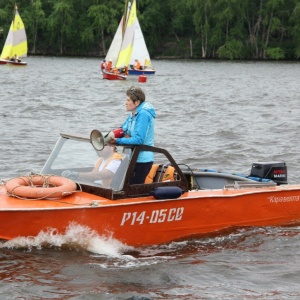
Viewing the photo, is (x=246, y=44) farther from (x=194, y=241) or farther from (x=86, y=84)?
(x=194, y=241)

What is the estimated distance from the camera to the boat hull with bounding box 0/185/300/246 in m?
8.94

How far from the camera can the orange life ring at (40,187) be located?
917cm

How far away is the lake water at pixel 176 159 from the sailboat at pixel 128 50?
406cm

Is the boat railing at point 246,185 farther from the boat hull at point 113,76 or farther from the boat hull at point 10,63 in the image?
the boat hull at point 10,63

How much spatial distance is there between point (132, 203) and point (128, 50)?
42.3 meters

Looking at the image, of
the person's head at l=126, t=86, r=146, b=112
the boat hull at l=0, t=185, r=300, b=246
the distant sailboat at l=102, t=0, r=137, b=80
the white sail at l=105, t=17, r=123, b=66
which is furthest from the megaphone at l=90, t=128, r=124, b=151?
the white sail at l=105, t=17, r=123, b=66

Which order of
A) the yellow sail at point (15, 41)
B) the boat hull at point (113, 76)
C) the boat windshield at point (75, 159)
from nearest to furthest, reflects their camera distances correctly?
the boat windshield at point (75, 159)
the boat hull at point (113, 76)
the yellow sail at point (15, 41)

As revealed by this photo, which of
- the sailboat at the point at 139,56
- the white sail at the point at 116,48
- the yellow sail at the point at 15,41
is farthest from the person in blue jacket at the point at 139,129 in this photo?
the yellow sail at the point at 15,41

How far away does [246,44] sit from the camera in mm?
79625

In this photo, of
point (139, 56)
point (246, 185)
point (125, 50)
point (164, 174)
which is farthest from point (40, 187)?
point (139, 56)

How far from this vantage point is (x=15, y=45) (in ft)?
206

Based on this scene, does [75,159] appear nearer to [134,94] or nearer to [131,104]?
[131,104]

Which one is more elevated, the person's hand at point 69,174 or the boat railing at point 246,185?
the person's hand at point 69,174

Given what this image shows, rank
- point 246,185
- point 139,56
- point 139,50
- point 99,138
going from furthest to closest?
point 139,50 < point 139,56 < point 246,185 < point 99,138
